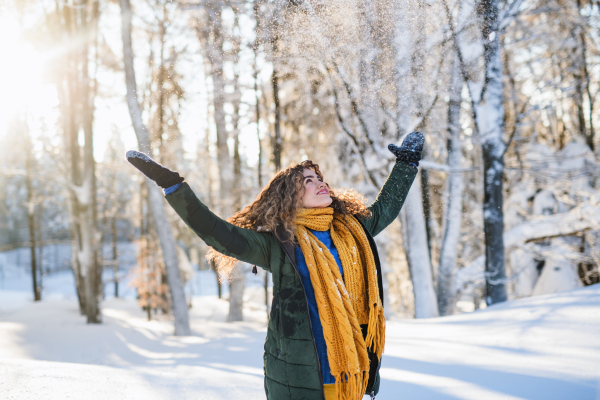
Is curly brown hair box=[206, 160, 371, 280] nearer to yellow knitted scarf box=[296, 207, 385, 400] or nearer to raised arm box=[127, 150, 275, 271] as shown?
yellow knitted scarf box=[296, 207, 385, 400]

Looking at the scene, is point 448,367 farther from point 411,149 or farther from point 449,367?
point 411,149

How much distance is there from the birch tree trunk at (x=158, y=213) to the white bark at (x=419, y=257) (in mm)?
5042

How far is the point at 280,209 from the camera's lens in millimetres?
1796

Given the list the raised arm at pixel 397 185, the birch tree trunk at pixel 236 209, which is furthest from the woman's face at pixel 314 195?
the birch tree trunk at pixel 236 209

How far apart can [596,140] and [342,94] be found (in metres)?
9.49

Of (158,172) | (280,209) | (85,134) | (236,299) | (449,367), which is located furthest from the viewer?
(236,299)

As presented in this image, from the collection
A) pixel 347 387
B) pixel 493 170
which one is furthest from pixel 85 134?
pixel 347 387

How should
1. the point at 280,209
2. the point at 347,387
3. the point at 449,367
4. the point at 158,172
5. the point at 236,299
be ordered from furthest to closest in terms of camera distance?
the point at 236,299
the point at 449,367
the point at 280,209
the point at 347,387
the point at 158,172

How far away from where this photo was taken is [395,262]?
11.3 meters

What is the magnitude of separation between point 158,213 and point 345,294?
22.9 ft

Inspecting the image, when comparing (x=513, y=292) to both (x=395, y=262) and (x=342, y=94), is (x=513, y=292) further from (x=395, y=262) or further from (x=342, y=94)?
(x=342, y=94)

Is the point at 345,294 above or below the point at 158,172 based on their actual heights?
below

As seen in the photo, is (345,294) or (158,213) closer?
(345,294)

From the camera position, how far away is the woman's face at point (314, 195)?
1.84 m
